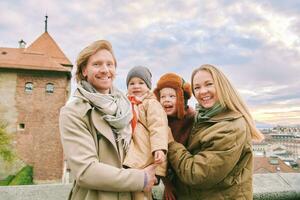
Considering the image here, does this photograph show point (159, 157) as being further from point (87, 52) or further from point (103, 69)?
point (87, 52)

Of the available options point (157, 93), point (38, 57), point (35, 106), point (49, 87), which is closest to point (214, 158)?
point (157, 93)

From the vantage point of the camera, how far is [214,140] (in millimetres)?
1391

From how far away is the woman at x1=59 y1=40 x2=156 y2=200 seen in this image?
47.2 inches

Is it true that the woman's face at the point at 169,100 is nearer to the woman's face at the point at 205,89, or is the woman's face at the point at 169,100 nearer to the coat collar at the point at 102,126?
the woman's face at the point at 205,89

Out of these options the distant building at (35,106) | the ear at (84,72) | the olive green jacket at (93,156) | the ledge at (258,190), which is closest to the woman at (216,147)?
the olive green jacket at (93,156)

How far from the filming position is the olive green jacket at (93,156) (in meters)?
1.19

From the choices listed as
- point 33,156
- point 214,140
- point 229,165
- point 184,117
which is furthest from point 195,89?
point 33,156

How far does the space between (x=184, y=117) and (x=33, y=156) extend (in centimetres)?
1915

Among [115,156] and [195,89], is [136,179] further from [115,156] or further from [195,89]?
[195,89]

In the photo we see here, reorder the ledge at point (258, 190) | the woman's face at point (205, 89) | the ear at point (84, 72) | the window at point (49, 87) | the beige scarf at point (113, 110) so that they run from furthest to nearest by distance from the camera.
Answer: the window at point (49, 87) < the ledge at point (258, 190) < the woman's face at point (205, 89) < the ear at point (84, 72) < the beige scarf at point (113, 110)

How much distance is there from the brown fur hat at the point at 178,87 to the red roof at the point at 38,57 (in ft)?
61.5

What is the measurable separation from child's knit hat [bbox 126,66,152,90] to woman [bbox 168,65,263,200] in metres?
0.32

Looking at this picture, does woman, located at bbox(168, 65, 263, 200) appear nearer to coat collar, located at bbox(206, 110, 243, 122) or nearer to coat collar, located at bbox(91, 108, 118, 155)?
coat collar, located at bbox(206, 110, 243, 122)

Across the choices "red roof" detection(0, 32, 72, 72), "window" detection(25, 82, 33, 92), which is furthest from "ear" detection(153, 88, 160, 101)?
"window" detection(25, 82, 33, 92)
